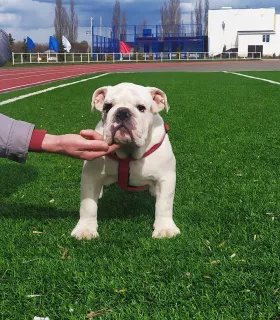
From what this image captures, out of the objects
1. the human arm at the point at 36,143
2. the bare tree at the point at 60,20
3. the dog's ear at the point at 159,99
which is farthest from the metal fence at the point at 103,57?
the human arm at the point at 36,143

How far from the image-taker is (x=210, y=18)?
78.5 m

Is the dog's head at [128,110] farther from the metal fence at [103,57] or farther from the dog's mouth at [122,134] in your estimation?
the metal fence at [103,57]

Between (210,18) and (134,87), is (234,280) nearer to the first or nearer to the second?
(134,87)

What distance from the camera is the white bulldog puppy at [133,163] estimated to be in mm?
3244

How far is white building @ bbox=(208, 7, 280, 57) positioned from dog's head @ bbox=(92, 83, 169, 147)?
76.1m

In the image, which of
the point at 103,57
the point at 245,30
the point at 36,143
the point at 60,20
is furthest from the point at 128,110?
the point at 245,30

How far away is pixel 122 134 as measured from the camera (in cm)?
319

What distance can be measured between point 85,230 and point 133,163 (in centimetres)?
58

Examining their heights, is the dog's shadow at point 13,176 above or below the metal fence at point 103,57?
below

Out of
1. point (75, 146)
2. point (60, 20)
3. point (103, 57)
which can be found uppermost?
point (60, 20)

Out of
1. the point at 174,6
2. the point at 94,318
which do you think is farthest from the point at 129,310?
the point at 174,6

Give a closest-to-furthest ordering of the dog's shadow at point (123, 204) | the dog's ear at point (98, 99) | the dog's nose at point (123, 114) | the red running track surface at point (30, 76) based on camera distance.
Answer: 1. the dog's nose at point (123, 114)
2. the dog's ear at point (98, 99)
3. the dog's shadow at point (123, 204)
4. the red running track surface at point (30, 76)

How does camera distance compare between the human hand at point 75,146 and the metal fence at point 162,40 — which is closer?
the human hand at point 75,146

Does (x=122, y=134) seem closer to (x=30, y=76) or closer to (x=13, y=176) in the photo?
(x=13, y=176)
